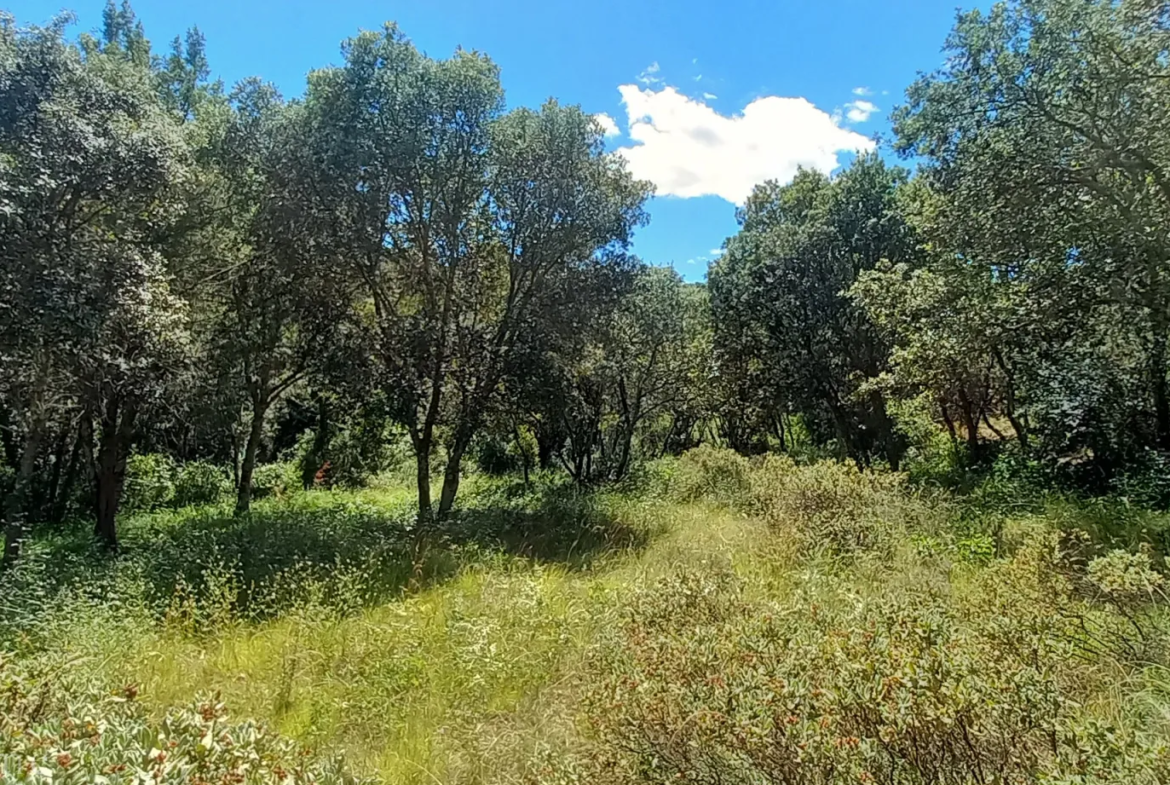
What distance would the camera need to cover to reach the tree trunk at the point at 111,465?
8.50 meters

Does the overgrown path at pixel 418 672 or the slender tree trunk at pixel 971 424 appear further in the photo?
the slender tree trunk at pixel 971 424

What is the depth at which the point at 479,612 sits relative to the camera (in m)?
5.06

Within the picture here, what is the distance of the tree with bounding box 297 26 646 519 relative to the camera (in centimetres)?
821

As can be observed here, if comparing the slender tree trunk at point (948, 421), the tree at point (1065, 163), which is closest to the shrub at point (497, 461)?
the slender tree trunk at point (948, 421)

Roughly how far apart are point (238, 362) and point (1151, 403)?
45.7ft

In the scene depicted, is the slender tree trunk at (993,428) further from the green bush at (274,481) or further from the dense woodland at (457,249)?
the green bush at (274,481)

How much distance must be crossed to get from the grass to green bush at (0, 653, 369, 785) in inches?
36.0

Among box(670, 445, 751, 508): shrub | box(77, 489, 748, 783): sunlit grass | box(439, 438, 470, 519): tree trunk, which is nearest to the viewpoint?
box(77, 489, 748, 783): sunlit grass

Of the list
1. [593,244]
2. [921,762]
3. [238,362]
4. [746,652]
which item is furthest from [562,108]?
[921,762]

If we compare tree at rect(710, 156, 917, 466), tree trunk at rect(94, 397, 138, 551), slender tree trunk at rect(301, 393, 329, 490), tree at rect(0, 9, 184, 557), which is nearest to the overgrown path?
tree at rect(0, 9, 184, 557)

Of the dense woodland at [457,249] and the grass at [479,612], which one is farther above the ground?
the dense woodland at [457,249]

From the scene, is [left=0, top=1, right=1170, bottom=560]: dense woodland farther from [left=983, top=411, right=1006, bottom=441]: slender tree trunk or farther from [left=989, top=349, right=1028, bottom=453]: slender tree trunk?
[left=983, top=411, right=1006, bottom=441]: slender tree trunk

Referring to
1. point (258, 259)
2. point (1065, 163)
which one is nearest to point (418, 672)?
point (258, 259)

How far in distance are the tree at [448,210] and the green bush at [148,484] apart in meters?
9.89
